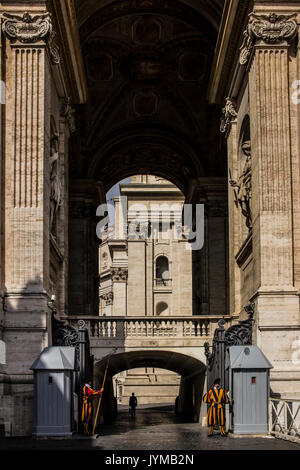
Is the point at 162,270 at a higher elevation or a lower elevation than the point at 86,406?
higher

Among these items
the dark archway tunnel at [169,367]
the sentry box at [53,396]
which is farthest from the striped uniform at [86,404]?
the dark archway tunnel at [169,367]

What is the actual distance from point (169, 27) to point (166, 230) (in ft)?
116

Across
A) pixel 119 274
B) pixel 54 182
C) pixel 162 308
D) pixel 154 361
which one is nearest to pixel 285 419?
pixel 54 182

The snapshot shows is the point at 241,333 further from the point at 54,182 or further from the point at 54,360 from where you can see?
the point at 54,182

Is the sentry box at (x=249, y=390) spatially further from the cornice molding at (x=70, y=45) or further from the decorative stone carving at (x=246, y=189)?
the cornice molding at (x=70, y=45)

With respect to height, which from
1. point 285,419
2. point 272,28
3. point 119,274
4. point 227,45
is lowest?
point 285,419

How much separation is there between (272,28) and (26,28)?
6.77 metres

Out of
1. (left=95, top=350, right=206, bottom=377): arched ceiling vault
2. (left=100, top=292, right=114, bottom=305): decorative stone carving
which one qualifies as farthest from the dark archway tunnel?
(left=100, top=292, right=114, bottom=305): decorative stone carving

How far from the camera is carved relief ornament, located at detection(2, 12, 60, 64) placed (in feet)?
84.6

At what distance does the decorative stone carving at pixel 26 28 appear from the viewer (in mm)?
25797

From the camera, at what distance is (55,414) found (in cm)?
2228

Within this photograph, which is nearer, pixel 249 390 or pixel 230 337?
pixel 249 390

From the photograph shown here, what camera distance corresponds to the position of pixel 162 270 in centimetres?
7712
